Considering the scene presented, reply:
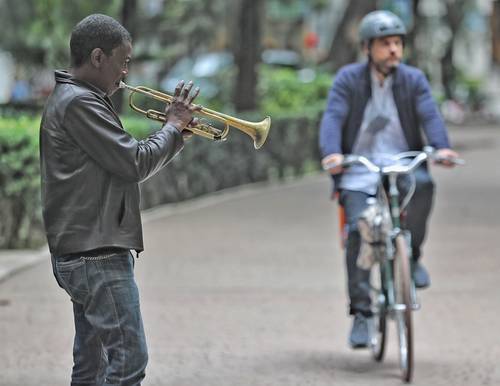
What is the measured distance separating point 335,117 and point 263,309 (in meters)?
2.14

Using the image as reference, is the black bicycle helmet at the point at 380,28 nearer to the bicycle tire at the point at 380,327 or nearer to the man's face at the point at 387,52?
the man's face at the point at 387,52

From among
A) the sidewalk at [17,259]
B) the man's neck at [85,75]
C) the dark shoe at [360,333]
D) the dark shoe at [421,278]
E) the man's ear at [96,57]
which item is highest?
the man's ear at [96,57]

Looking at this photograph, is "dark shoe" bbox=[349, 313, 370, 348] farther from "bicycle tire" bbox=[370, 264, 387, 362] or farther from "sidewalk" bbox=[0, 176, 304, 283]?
"sidewalk" bbox=[0, 176, 304, 283]

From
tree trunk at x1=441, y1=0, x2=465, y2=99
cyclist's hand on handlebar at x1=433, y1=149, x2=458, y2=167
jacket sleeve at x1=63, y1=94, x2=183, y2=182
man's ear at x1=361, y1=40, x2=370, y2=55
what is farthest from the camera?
tree trunk at x1=441, y1=0, x2=465, y2=99

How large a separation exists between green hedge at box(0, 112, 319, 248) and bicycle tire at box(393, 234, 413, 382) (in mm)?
5161

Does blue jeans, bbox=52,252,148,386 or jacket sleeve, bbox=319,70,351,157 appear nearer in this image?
blue jeans, bbox=52,252,148,386

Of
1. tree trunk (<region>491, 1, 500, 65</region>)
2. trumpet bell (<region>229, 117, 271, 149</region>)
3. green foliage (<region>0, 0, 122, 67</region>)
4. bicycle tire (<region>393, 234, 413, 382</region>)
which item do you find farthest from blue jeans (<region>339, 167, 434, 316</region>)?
tree trunk (<region>491, 1, 500, 65</region>)

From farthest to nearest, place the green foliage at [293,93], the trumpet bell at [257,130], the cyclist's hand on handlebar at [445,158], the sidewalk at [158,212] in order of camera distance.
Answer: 1. the green foliage at [293,93]
2. the sidewalk at [158,212]
3. the cyclist's hand on handlebar at [445,158]
4. the trumpet bell at [257,130]

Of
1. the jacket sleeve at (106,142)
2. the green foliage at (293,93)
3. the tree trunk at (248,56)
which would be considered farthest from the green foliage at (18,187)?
the green foliage at (293,93)

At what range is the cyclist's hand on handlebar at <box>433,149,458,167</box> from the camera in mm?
7391

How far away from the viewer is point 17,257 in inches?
453

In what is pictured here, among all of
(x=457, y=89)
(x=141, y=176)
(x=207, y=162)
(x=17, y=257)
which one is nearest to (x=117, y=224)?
(x=141, y=176)

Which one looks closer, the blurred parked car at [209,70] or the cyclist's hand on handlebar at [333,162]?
the cyclist's hand on handlebar at [333,162]

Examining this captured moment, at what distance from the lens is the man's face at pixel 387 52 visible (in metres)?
7.61
